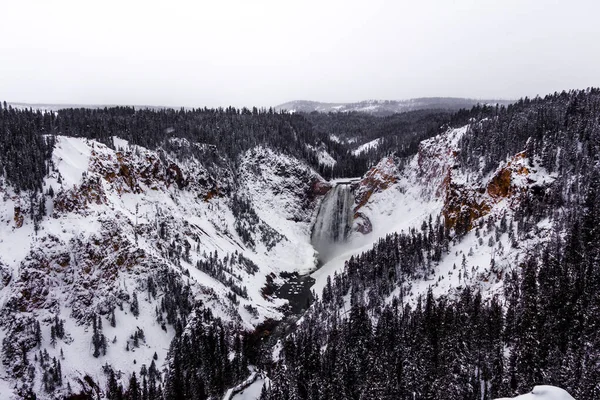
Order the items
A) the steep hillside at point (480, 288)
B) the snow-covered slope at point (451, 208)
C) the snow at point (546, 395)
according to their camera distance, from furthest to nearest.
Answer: the snow-covered slope at point (451, 208), the steep hillside at point (480, 288), the snow at point (546, 395)

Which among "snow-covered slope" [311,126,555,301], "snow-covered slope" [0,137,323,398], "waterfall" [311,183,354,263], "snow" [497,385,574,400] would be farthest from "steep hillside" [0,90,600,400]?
"snow" [497,385,574,400]

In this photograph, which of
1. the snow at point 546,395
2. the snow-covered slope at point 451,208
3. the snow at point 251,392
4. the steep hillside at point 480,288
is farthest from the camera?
the snow-covered slope at point 451,208

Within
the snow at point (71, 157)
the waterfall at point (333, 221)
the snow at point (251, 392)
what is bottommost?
the snow at point (251, 392)

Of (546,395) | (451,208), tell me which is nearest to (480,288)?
(451,208)

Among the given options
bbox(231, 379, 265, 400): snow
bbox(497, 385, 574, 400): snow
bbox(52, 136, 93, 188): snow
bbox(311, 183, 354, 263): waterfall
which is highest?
bbox(52, 136, 93, 188): snow

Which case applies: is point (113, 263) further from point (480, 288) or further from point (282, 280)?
point (480, 288)

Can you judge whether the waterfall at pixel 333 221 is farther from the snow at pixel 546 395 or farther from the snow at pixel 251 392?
the snow at pixel 546 395

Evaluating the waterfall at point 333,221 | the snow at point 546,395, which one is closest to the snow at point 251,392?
the snow at point 546,395

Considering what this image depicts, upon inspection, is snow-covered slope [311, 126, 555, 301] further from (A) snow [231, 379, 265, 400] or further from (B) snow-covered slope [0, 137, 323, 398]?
(A) snow [231, 379, 265, 400]

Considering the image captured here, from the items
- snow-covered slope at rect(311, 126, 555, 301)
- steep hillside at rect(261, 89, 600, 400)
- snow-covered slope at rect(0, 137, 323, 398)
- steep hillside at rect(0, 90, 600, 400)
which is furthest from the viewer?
Answer: snow-covered slope at rect(311, 126, 555, 301)
